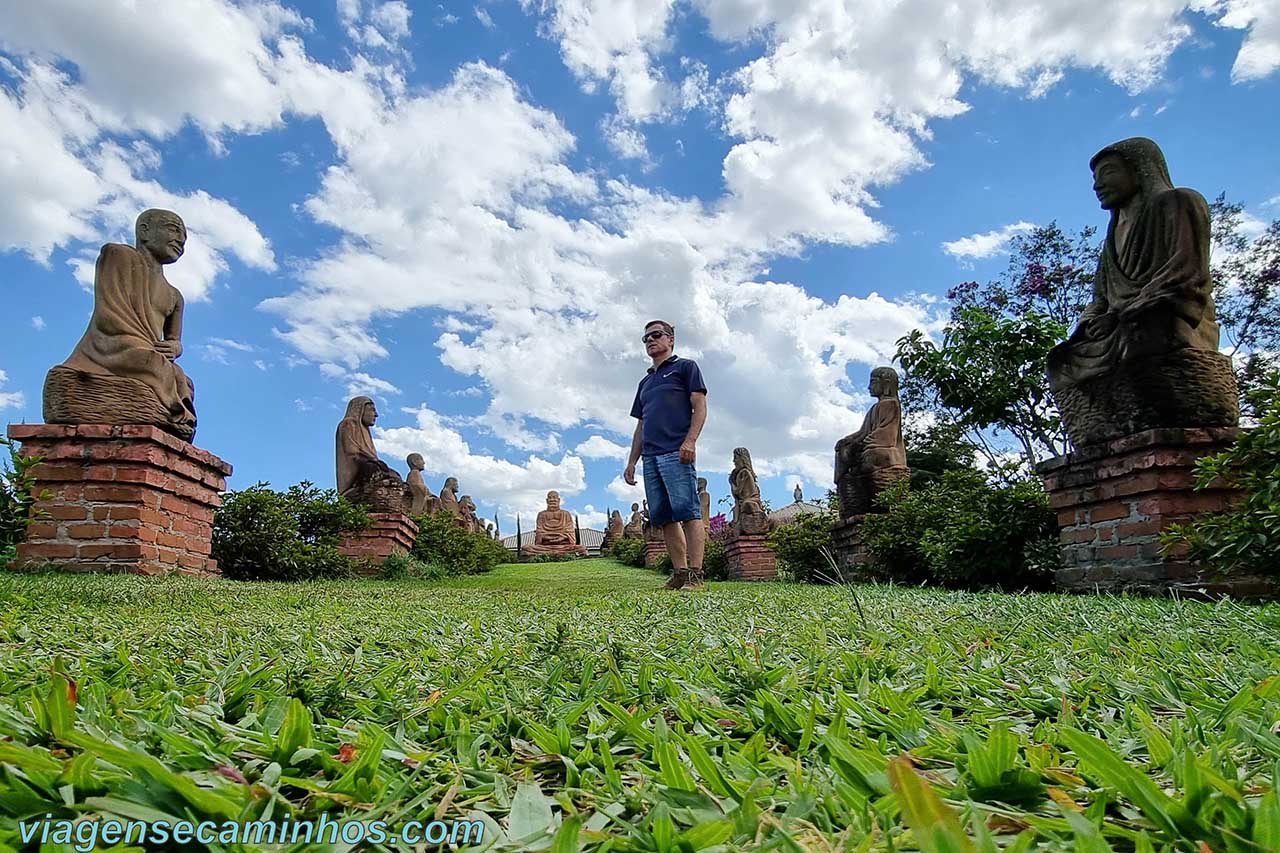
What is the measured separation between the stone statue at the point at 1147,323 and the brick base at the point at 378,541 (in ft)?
23.5

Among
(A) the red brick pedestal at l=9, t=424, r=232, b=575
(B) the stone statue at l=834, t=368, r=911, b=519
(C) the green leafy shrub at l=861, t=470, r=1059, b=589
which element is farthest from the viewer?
(B) the stone statue at l=834, t=368, r=911, b=519

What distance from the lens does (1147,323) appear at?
3.96 meters

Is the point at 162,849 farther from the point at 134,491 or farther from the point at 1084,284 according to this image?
the point at 1084,284

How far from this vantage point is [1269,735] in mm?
978

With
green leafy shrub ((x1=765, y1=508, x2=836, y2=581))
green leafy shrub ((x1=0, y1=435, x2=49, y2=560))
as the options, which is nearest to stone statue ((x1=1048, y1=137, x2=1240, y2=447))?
green leafy shrub ((x1=765, y1=508, x2=836, y2=581))

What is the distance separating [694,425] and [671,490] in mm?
532

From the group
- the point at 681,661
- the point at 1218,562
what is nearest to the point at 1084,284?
the point at 1218,562

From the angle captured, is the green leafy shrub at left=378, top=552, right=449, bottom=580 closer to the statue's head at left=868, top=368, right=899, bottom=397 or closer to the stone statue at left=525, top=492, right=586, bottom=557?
the statue's head at left=868, top=368, right=899, bottom=397

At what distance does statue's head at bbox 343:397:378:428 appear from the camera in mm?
9641

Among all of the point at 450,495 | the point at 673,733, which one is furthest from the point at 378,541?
the point at 450,495

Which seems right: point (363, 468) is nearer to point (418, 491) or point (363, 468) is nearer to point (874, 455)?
point (874, 455)

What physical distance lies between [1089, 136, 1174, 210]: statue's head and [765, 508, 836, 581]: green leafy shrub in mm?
5114

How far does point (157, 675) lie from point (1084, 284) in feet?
57.8

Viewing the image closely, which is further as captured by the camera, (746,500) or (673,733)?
(746,500)
